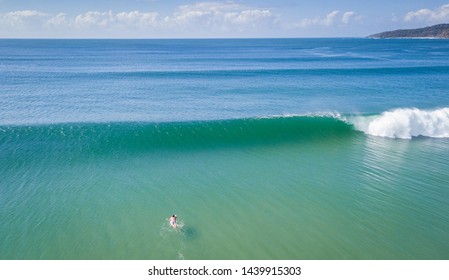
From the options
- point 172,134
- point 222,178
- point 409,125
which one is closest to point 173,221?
point 222,178

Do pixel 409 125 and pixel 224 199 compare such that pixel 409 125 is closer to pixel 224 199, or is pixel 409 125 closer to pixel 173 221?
pixel 224 199

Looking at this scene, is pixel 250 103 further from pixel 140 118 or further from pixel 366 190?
pixel 366 190

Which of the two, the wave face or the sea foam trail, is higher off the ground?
the sea foam trail

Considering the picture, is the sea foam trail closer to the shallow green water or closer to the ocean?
the ocean

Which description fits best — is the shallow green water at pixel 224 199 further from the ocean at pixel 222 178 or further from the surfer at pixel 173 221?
the surfer at pixel 173 221

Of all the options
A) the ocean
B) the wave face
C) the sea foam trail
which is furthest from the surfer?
the sea foam trail

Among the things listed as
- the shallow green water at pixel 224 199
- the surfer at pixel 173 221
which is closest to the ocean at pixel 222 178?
the shallow green water at pixel 224 199
